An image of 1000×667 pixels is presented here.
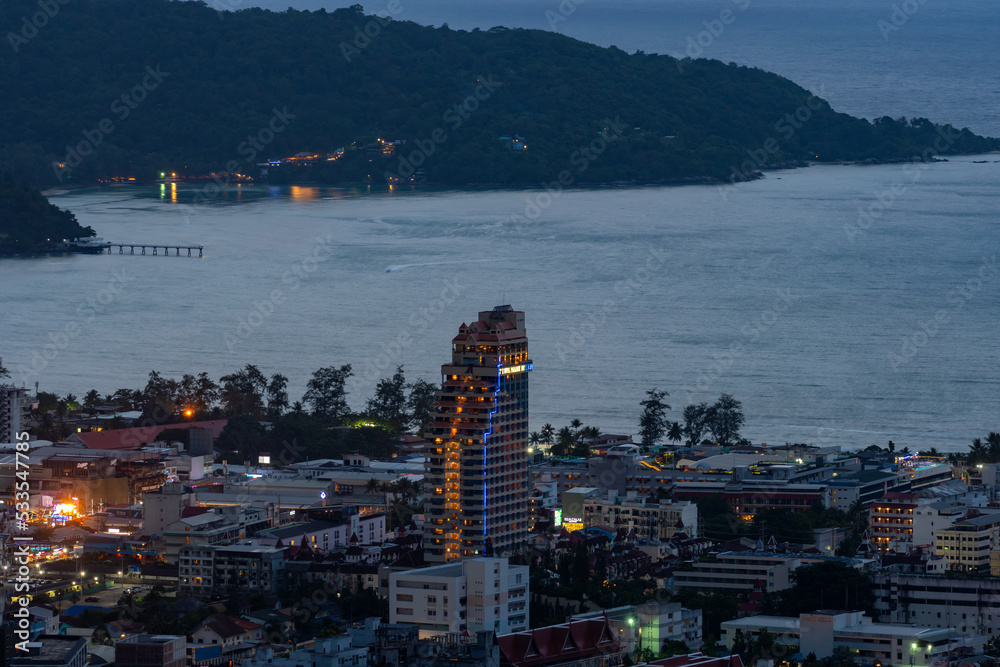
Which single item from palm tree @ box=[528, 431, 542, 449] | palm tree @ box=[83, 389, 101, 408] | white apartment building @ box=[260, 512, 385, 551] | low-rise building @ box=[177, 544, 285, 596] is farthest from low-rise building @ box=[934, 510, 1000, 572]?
palm tree @ box=[83, 389, 101, 408]

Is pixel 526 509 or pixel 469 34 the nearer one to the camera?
pixel 526 509

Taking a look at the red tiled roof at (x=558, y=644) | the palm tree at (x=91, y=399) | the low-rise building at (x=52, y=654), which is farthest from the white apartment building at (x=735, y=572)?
the palm tree at (x=91, y=399)

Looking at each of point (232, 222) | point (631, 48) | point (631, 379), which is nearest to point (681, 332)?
point (631, 379)

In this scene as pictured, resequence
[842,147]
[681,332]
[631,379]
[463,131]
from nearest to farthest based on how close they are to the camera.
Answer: [631,379], [681,332], [463,131], [842,147]

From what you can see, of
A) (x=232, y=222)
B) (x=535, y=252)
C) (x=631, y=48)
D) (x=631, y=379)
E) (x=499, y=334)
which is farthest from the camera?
(x=631, y=48)

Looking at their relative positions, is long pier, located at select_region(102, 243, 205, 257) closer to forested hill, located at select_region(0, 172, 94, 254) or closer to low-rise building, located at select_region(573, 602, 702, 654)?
forested hill, located at select_region(0, 172, 94, 254)

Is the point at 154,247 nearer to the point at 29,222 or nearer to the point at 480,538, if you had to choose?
the point at 29,222

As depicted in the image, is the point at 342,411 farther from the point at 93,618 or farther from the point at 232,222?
the point at 232,222
